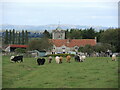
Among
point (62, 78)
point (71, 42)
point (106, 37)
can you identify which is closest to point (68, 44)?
point (71, 42)

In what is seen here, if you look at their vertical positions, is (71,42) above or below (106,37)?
below

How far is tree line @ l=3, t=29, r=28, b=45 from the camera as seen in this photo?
8119cm

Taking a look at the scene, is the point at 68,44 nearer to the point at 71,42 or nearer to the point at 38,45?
the point at 71,42

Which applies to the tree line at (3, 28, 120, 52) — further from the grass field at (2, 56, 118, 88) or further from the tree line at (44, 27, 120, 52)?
the grass field at (2, 56, 118, 88)

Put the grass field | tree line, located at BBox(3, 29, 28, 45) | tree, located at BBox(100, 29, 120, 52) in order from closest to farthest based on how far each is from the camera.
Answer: the grass field
tree, located at BBox(100, 29, 120, 52)
tree line, located at BBox(3, 29, 28, 45)

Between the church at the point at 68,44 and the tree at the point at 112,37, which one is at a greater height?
the tree at the point at 112,37

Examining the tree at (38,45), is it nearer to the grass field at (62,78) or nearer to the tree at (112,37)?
the tree at (112,37)

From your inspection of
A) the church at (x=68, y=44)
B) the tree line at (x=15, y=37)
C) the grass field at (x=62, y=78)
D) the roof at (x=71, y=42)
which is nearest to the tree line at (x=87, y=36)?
the tree line at (x=15, y=37)

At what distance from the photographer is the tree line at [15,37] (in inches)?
3196

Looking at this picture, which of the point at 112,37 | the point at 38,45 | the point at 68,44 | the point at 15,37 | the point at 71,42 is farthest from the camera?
the point at 15,37

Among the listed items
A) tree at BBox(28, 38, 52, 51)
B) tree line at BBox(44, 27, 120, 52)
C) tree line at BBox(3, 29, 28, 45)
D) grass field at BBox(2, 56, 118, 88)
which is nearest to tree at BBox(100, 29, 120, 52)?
tree line at BBox(44, 27, 120, 52)

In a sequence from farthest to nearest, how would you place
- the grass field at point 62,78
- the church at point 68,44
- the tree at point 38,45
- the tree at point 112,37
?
the church at point 68,44
the tree at point 112,37
the tree at point 38,45
the grass field at point 62,78

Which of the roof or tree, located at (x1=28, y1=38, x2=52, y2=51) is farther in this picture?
the roof

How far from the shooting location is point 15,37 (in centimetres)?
8869
